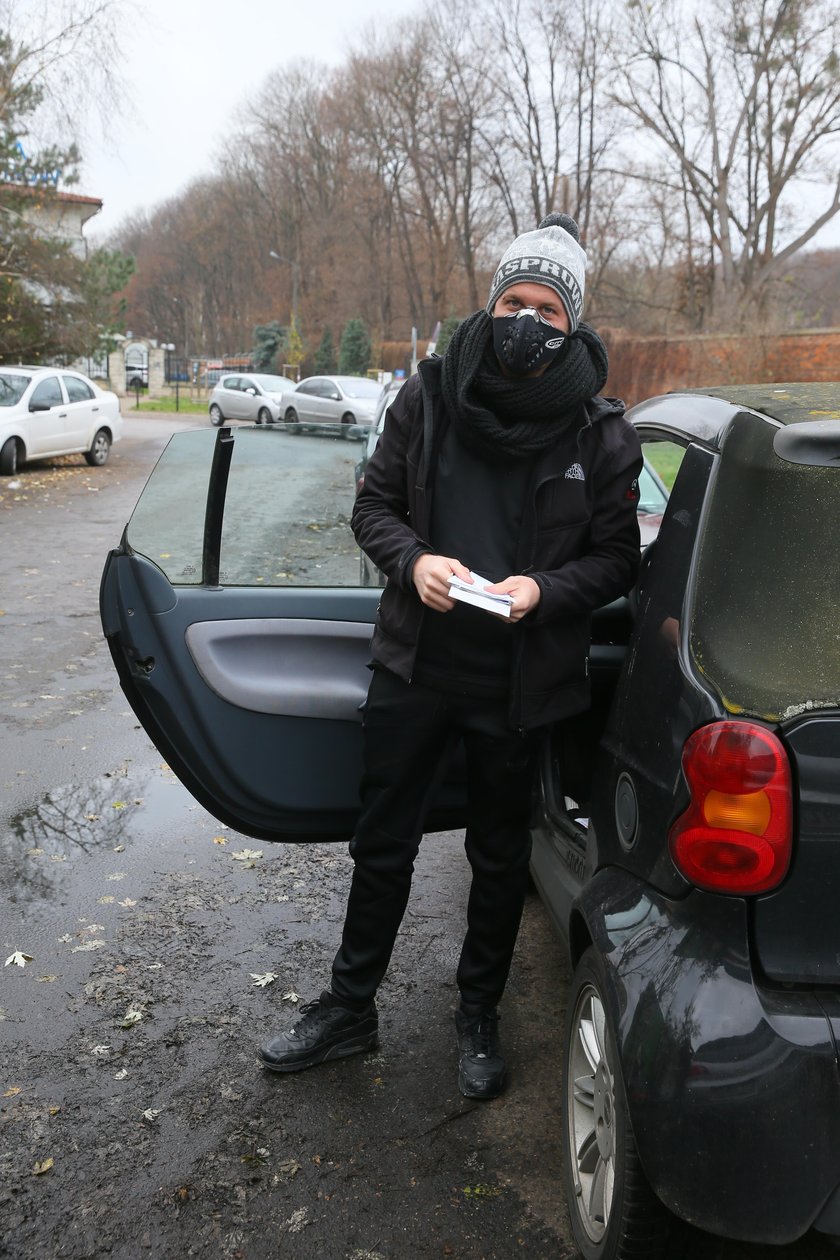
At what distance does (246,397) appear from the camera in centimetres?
3016

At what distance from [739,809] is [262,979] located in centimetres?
198

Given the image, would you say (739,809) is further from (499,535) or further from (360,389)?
(360,389)

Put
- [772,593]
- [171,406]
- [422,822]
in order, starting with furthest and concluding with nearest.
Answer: [171,406] → [422,822] → [772,593]

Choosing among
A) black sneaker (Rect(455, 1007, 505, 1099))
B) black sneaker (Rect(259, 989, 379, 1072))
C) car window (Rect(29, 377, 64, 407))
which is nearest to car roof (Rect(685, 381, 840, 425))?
black sneaker (Rect(455, 1007, 505, 1099))

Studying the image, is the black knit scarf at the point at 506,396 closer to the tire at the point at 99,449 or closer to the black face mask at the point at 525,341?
the black face mask at the point at 525,341

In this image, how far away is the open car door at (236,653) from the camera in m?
2.84

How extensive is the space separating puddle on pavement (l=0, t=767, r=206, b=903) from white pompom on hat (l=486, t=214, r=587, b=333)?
8.58ft

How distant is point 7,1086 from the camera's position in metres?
2.74

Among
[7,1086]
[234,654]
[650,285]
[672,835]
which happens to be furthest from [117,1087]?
[650,285]

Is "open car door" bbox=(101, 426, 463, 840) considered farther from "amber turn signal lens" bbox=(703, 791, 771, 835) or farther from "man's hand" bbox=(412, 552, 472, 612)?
"amber turn signal lens" bbox=(703, 791, 771, 835)

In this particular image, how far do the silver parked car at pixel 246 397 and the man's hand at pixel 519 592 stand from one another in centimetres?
2676

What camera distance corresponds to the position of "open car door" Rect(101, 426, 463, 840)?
112 inches

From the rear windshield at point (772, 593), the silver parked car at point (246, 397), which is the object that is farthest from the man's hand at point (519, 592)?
the silver parked car at point (246, 397)

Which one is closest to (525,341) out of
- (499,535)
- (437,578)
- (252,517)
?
(499,535)
